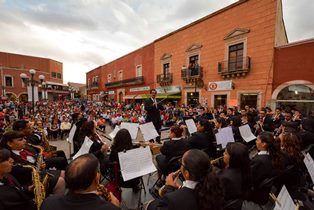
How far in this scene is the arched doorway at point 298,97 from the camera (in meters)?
8.29

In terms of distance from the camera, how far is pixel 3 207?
4.77 feet

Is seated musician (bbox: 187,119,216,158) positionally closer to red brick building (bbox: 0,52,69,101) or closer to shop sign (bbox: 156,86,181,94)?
shop sign (bbox: 156,86,181,94)

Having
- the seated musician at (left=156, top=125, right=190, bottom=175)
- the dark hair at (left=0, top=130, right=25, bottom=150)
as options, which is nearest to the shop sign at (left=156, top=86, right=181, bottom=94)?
the seated musician at (left=156, top=125, right=190, bottom=175)

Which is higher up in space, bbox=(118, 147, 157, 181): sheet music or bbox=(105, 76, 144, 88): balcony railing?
bbox=(105, 76, 144, 88): balcony railing

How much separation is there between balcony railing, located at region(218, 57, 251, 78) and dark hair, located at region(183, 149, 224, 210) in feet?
34.9

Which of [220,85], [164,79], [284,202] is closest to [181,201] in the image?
[284,202]

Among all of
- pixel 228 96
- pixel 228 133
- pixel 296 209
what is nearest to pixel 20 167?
pixel 296 209

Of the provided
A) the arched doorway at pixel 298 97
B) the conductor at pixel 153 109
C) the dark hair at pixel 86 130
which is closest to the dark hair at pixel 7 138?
the dark hair at pixel 86 130

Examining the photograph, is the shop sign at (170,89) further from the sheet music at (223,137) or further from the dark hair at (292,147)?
the dark hair at (292,147)

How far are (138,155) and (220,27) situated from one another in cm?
1262

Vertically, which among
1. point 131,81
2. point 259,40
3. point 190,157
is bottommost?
point 190,157

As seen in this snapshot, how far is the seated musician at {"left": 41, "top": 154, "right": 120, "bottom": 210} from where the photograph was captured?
1.04 meters

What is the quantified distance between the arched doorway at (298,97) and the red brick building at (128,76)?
12200mm

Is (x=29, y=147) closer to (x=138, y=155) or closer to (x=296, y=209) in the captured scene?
(x=138, y=155)
